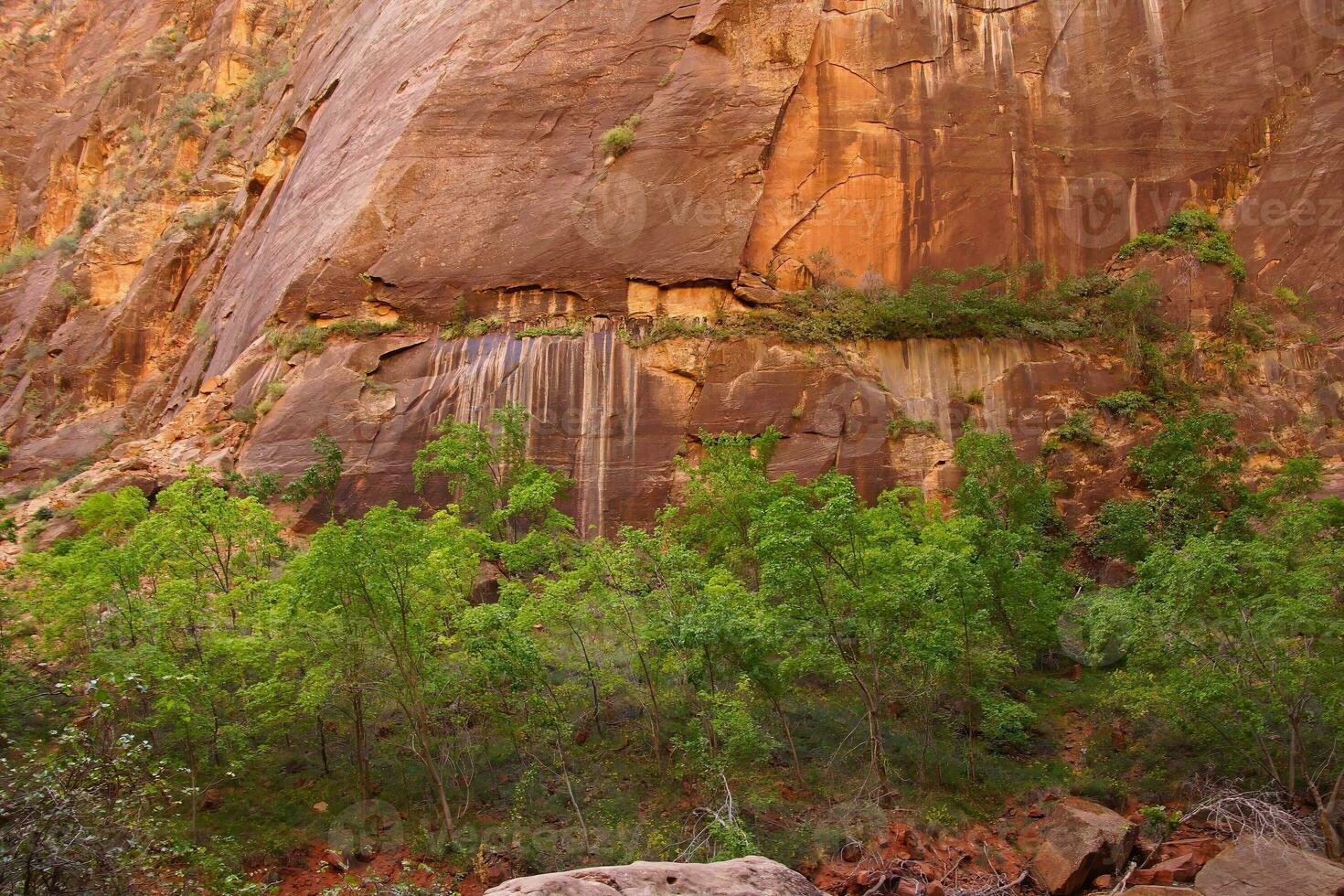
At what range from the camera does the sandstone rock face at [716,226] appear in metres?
25.9

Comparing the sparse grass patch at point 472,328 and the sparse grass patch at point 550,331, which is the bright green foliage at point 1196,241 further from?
the sparse grass patch at point 472,328

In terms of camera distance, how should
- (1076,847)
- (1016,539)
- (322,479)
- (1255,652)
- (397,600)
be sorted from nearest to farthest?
(1076,847)
(1255,652)
(397,600)
(1016,539)
(322,479)

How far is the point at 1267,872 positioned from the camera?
45.0 ft

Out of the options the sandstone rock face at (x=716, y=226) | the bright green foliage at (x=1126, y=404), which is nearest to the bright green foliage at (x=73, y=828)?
the sandstone rock face at (x=716, y=226)

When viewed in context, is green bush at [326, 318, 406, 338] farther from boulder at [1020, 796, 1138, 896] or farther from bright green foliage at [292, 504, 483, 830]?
boulder at [1020, 796, 1138, 896]

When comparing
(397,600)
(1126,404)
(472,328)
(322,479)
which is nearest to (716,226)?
(472,328)

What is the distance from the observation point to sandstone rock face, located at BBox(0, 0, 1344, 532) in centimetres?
2591

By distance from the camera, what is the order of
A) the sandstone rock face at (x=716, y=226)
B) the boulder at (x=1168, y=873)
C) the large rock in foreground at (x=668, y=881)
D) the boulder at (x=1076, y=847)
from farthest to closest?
1. the sandstone rock face at (x=716, y=226)
2. the boulder at (x=1076, y=847)
3. the boulder at (x=1168, y=873)
4. the large rock in foreground at (x=668, y=881)

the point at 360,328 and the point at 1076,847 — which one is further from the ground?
the point at 360,328

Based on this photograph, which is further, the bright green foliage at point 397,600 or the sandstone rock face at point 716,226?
the sandstone rock face at point 716,226

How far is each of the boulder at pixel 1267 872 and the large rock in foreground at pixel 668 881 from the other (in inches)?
312

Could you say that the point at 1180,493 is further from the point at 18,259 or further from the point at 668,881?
the point at 18,259

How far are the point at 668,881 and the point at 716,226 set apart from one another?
21.7 meters

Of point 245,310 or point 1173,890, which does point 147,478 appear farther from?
point 1173,890
